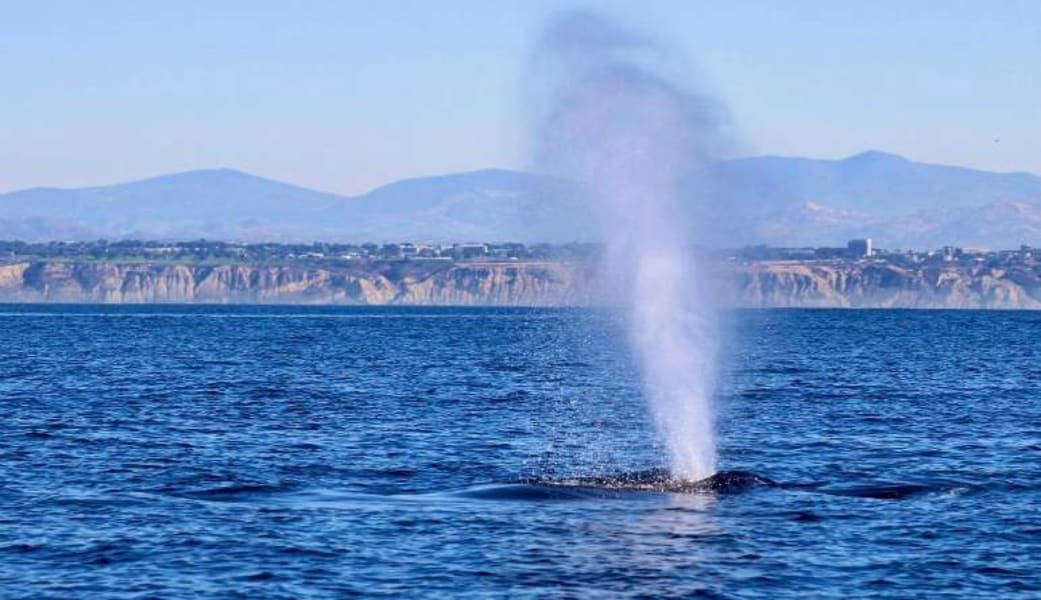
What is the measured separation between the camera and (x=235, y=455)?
61.4 meters

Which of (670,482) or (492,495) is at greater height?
(670,482)

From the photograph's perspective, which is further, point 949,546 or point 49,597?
point 949,546

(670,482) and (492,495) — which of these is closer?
(492,495)

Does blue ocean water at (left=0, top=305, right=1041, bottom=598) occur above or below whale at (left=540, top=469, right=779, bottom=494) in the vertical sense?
below

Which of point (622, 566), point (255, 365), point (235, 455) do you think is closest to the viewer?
point (622, 566)

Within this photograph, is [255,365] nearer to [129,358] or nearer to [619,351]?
[129,358]

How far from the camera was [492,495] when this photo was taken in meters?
50.9

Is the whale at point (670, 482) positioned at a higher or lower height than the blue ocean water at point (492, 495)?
higher

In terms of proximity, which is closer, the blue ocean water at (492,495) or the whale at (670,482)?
the blue ocean water at (492,495)

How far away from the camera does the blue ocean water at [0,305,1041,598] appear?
129 ft

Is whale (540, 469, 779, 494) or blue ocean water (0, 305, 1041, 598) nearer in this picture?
blue ocean water (0, 305, 1041, 598)

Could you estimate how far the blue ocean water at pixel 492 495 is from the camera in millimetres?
39375

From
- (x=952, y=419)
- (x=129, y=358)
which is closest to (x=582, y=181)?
(x=952, y=419)

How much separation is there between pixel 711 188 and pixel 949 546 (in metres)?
13.2
